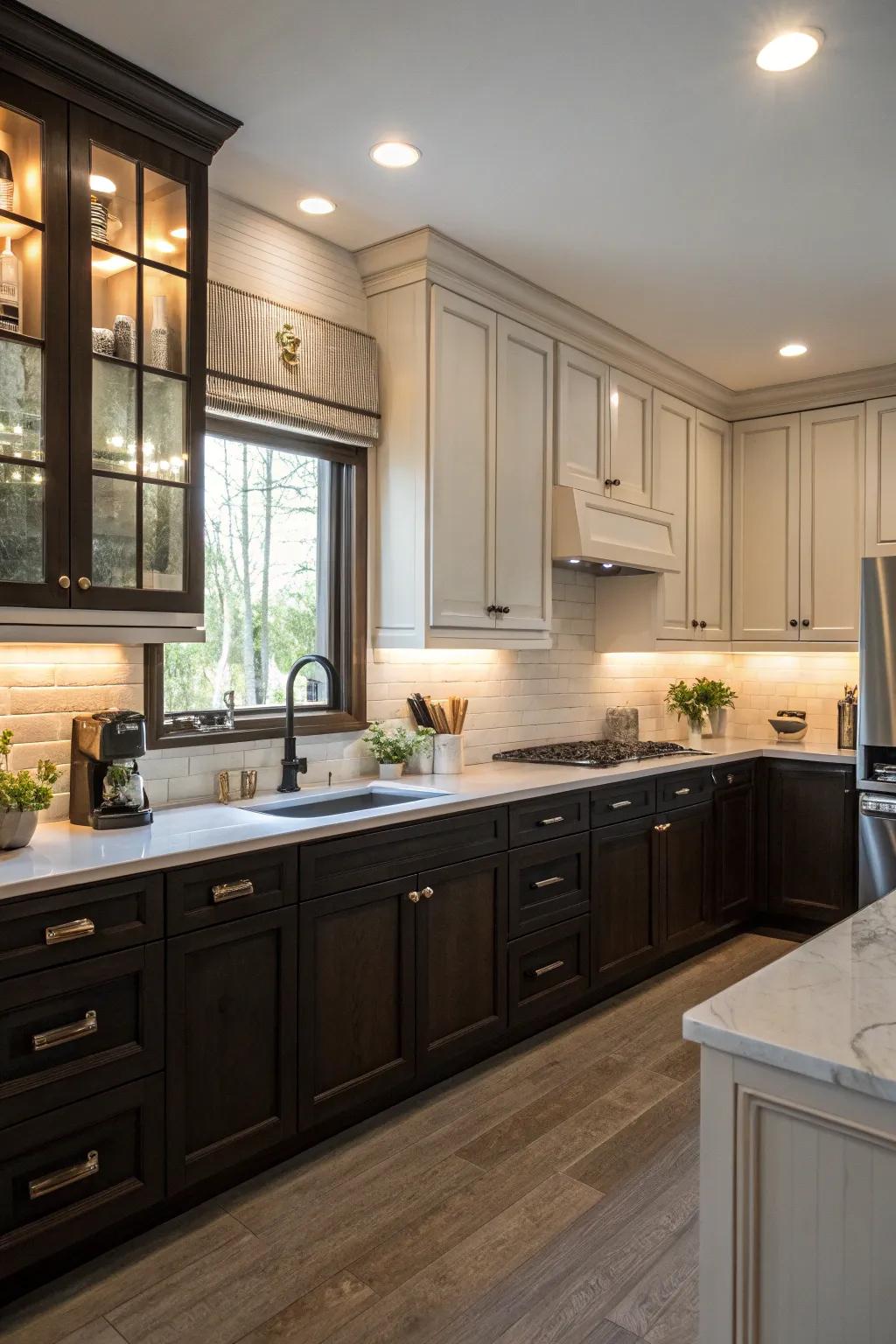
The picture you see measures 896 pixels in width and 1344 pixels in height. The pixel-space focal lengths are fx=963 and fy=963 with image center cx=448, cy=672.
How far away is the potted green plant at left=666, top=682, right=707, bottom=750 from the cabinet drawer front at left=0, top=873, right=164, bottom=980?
3.61 m

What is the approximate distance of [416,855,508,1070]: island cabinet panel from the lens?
3004 millimetres

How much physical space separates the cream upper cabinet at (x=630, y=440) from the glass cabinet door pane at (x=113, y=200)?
2.47m

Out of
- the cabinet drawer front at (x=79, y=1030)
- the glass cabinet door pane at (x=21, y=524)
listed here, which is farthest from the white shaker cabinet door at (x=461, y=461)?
the cabinet drawer front at (x=79, y=1030)

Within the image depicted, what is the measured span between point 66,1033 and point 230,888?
49 centimetres

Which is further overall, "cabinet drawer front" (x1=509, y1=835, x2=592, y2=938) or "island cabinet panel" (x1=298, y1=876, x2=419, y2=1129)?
"cabinet drawer front" (x1=509, y1=835, x2=592, y2=938)

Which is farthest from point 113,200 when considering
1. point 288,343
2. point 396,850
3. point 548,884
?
point 548,884

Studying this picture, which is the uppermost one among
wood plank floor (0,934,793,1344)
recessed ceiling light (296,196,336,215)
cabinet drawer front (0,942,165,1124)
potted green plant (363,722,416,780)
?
recessed ceiling light (296,196,336,215)

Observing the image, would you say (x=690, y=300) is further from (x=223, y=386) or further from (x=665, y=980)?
(x=665, y=980)

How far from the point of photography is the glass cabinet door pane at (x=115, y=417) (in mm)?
2447

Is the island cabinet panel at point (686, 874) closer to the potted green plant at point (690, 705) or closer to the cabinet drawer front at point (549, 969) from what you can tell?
the cabinet drawer front at point (549, 969)

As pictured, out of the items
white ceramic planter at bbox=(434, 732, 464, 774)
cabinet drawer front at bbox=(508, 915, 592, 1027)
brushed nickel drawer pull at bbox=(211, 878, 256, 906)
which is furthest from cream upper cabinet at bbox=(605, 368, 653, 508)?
brushed nickel drawer pull at bbox=(211, 878, 256, 906)

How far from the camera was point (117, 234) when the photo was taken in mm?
2510

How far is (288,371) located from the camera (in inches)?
130

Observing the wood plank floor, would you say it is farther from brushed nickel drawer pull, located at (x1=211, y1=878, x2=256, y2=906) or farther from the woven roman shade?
the woven roman shade
